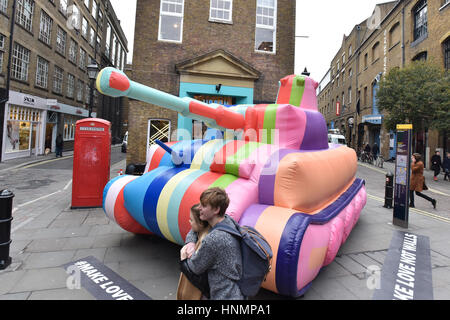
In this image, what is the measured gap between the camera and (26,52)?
1678cm

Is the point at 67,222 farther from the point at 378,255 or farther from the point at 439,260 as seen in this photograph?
the point at 439,260

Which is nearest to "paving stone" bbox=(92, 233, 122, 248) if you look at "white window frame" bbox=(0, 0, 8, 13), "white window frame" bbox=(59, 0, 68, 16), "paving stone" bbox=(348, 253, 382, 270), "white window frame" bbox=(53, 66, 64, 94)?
"paving stone" bbox=(348, 253, 382, 270)

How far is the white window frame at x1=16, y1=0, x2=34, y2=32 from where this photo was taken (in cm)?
1561

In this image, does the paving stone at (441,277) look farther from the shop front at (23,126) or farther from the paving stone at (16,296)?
the shop front at (23,126)

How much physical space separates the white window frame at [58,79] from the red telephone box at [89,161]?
1819cm

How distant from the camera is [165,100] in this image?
2.77 metres

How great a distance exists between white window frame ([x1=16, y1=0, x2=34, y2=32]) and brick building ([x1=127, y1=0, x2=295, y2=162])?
10.5 metres

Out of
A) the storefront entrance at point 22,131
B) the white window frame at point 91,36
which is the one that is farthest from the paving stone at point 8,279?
the white window frame at point 91,36

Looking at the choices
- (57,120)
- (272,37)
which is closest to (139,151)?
(272,37)

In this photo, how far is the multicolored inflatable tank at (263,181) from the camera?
8.11 ft

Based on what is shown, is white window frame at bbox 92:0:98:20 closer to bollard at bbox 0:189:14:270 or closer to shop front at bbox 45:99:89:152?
shop front at bbox 45:99:89:152

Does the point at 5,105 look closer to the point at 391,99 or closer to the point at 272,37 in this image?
the point at 272,37

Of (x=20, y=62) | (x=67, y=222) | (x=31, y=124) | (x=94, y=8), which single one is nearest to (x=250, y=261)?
(x=67, y=222)

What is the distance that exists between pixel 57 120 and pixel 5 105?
6.90 meters
